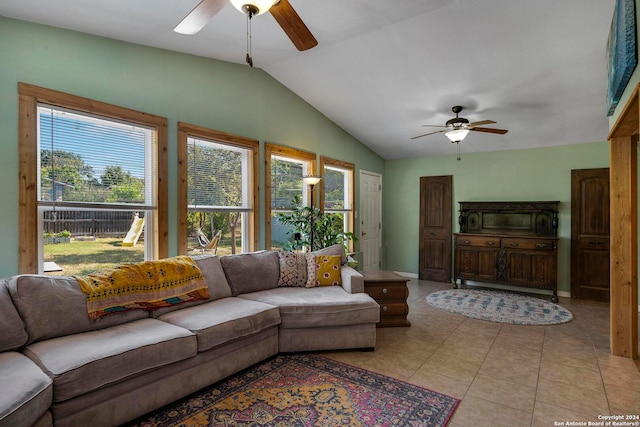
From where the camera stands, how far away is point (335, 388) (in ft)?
7.91

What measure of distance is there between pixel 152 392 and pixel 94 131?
2.21 meters

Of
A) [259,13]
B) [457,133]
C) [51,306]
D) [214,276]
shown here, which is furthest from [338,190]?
[51,306]

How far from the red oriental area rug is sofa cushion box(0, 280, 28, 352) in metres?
0.86

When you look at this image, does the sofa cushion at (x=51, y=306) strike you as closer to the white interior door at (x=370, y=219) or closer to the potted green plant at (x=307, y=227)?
the potted green plant at (x=307, y=227)

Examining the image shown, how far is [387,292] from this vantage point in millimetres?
3760

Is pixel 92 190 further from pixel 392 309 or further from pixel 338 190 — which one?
pixel 338 190

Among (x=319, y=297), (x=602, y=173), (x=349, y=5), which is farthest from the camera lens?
(x=602, y=173)

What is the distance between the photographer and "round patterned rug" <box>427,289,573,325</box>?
4030mm

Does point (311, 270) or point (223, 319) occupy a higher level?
point (311, 270)

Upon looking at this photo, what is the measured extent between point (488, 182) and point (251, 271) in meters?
4.52

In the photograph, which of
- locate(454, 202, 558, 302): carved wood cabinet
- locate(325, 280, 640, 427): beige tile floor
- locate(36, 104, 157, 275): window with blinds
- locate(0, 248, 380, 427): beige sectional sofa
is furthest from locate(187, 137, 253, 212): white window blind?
locate(454, 202, 558, 302): carved wood cabinet

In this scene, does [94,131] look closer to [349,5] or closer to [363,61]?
[349,5]

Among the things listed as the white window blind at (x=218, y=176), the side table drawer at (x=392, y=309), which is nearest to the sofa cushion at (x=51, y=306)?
the white window blind at (x=218, y=176)

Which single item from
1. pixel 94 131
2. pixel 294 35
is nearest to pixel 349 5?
pixel 294 35
